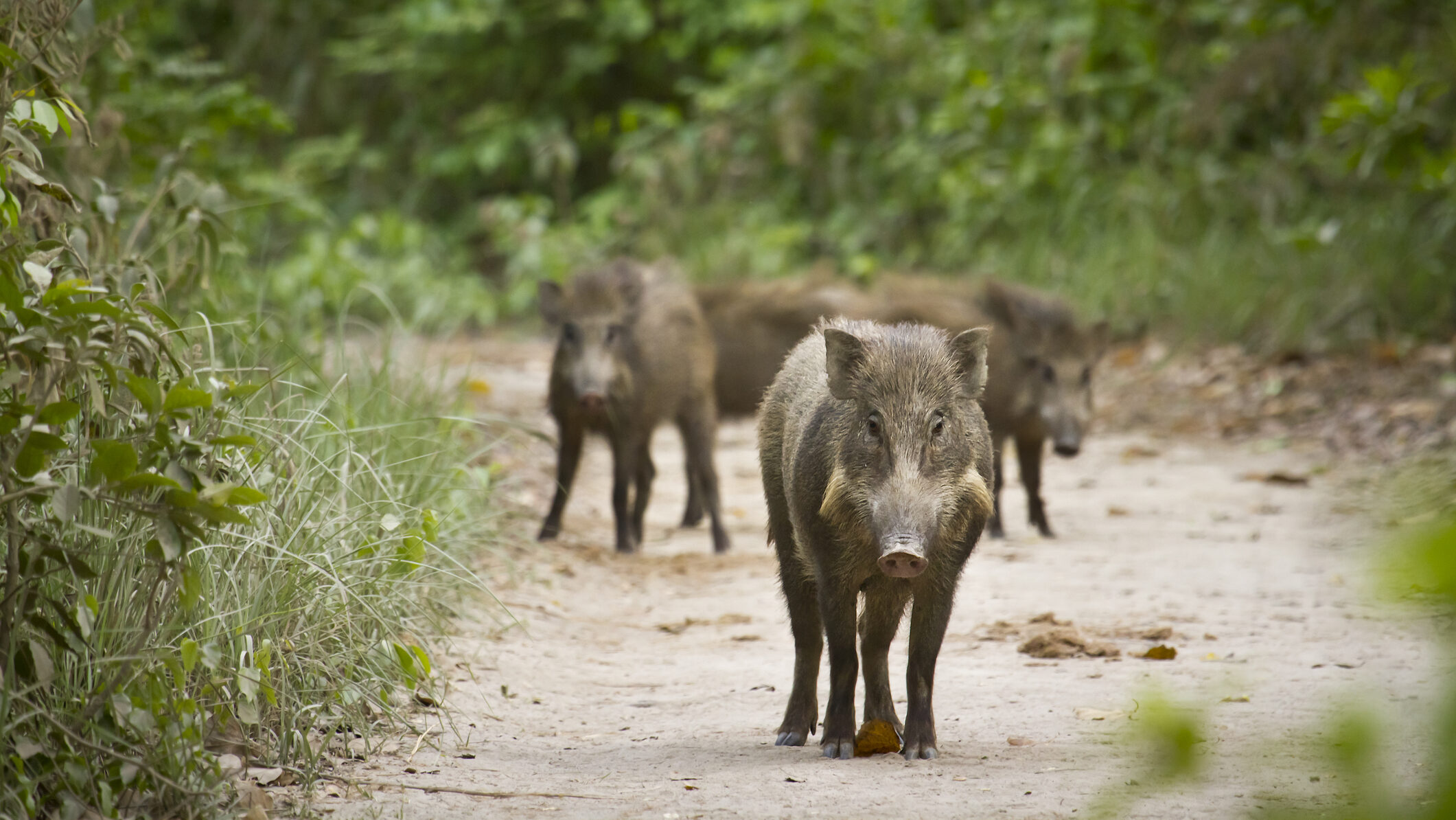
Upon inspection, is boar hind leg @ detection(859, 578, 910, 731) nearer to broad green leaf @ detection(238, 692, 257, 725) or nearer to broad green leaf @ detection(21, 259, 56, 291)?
broad green leaf @ detection(238, 692, 257, 725)

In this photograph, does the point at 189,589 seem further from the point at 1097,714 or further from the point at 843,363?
the point at 1097,714

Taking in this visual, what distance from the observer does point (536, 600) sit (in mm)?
5410

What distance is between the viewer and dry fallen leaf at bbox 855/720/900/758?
3.45 meters

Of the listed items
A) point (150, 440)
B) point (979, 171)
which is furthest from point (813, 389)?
point (979, 171)

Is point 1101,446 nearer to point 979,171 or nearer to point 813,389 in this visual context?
point 979,171

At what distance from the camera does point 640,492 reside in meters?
7.00

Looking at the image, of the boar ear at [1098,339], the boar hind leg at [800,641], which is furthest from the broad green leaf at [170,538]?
the boar ear at [1098,339]

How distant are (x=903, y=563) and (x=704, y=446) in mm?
4371

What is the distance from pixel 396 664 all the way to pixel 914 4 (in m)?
12.8

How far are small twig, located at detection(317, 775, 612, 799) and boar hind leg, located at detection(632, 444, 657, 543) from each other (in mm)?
3852

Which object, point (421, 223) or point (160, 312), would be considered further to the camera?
point (421, 223)

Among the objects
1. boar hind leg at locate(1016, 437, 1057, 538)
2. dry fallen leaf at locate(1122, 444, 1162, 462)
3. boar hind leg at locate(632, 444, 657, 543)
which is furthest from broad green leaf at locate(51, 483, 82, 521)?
dry fallen leaf at locate(1122, 444, 1162, 462)

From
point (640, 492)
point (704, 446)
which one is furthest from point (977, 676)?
point (704, 446)

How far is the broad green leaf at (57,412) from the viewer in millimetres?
2521
